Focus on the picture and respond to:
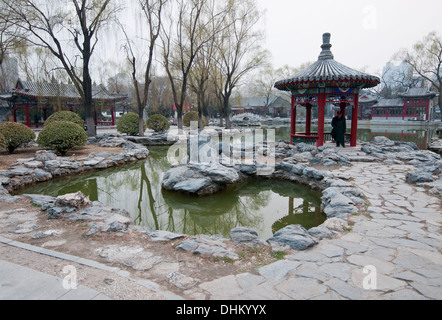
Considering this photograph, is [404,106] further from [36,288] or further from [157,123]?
[36,288]

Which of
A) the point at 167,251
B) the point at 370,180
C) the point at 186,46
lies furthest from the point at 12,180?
the point at 186,46

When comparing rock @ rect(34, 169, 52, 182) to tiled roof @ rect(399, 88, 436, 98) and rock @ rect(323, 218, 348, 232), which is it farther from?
tiled roof @ rect(399, 88, 436, 98)

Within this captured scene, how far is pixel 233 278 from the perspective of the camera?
254 cm

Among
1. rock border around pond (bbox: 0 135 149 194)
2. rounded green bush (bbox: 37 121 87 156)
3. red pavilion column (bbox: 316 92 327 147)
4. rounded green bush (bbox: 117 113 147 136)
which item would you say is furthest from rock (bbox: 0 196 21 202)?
rounded green bush (bbox: 117 113 147 136)

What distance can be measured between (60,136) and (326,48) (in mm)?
9998

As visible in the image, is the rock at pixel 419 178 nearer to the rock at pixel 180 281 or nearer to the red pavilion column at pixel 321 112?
the red pavilion column at pixel 321 112

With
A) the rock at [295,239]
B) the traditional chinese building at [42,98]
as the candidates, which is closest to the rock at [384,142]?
the rock at [295,239]

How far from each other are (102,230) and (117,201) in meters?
2.91

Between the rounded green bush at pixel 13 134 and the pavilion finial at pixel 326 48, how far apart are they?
35.6 feet

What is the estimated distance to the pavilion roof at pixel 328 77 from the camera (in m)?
8.89

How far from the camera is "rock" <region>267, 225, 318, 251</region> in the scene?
3125 mm

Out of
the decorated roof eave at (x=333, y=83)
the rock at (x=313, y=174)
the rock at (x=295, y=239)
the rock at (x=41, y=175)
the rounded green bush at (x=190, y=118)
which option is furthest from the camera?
the rounded green bush at (x=190, y=118)

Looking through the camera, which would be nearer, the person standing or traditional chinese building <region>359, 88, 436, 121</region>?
the person standing

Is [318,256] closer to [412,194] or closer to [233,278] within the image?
[233,278]
